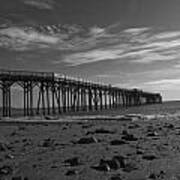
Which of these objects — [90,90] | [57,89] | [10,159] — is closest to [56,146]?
[10,159]

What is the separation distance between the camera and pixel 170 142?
38.2ft

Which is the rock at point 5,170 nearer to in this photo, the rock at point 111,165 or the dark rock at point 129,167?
the rock at point 111,165

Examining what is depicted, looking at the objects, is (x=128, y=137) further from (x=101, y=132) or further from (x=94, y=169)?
(x=94, y=169)

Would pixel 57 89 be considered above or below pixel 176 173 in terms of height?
above

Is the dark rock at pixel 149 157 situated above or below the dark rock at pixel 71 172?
above

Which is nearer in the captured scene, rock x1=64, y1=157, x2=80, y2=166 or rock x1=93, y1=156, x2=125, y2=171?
rock x1=93, y1=156, x2=125, y2=171

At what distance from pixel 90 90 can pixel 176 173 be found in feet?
202

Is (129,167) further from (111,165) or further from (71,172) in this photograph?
(71,172)

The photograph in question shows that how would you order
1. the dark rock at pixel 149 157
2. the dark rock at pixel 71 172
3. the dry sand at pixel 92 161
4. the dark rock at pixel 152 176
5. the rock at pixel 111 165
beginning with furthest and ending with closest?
the dark rock at pixel 149 157 < the rock at pixel 111 165 < the dark rock at pixel 71 172 < the dry sand at pixel 92 161 < the dark rock at pixel 152 176

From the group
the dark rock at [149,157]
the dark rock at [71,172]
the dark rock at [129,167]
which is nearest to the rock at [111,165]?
the dark rock at [129,167]

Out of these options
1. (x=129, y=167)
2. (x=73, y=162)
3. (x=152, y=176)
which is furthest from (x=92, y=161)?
(x=152, y=176)

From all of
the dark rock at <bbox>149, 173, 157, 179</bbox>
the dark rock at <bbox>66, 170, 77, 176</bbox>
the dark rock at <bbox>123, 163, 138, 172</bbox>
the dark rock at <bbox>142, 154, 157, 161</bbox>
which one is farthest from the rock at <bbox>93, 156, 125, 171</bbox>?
the dark rock at <bbox>142, 154, 157, 161</bbox>

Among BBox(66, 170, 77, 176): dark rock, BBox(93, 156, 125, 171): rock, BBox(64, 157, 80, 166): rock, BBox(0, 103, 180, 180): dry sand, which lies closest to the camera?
BBox(0, 103, 180, 180): dry sand

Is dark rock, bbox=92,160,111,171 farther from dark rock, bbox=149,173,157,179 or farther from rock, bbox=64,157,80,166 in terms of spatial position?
dark rock, bbox=149,173,157,179
